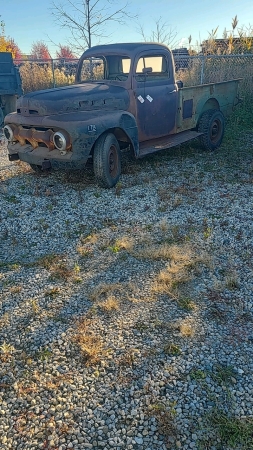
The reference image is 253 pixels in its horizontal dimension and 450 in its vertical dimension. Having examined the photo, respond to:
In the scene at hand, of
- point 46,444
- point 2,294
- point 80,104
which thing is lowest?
point 46,444

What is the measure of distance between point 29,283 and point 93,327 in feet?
3.19

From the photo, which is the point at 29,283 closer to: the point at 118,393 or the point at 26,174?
the point at 118,393

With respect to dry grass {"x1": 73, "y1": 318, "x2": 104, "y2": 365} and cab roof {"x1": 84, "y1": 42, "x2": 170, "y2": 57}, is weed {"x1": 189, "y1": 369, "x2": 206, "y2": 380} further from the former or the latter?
cab roof {"x1": 84, "y1": 42, "x2": 170, "y2": 57}

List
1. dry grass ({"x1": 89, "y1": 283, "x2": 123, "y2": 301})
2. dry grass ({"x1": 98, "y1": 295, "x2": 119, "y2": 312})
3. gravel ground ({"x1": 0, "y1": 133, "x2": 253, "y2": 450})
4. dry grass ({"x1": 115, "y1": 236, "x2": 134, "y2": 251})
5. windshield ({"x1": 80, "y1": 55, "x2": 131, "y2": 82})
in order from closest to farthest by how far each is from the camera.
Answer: gravel ground ({"x1": 0, "y1": 133, "x2": 253, "y2": 450})
dry grass ({"x1": 98, "y1": 295, "x2": 119, "y2": 312})
dry grass ({"x1": 89, "y1": 283, "x2": 123, "y2": 301})
dry grass ({"x1": 115, "y1": 236, "x2": 134, "y2": 251})
windshield ({"x1": 80, "y1": 55, "x2": 131, "y2": 82})

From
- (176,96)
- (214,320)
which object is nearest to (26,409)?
(214,320)

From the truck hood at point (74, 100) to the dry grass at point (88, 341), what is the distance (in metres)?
3.42

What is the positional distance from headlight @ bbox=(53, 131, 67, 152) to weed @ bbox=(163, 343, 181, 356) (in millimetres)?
3311

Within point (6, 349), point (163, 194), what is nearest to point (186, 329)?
point (6, 349)

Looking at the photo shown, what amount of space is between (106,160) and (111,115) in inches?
27.5

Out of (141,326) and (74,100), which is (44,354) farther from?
(74,100)

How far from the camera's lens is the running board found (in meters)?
6.32

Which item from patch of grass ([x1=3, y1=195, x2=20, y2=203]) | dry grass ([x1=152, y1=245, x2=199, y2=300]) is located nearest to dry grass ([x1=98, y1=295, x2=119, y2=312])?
dry grass ([x1=152, y1=245, x2=199, y2=300])

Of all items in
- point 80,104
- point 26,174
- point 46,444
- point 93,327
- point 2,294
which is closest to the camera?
point 46,444

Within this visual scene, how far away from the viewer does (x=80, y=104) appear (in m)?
5.49
